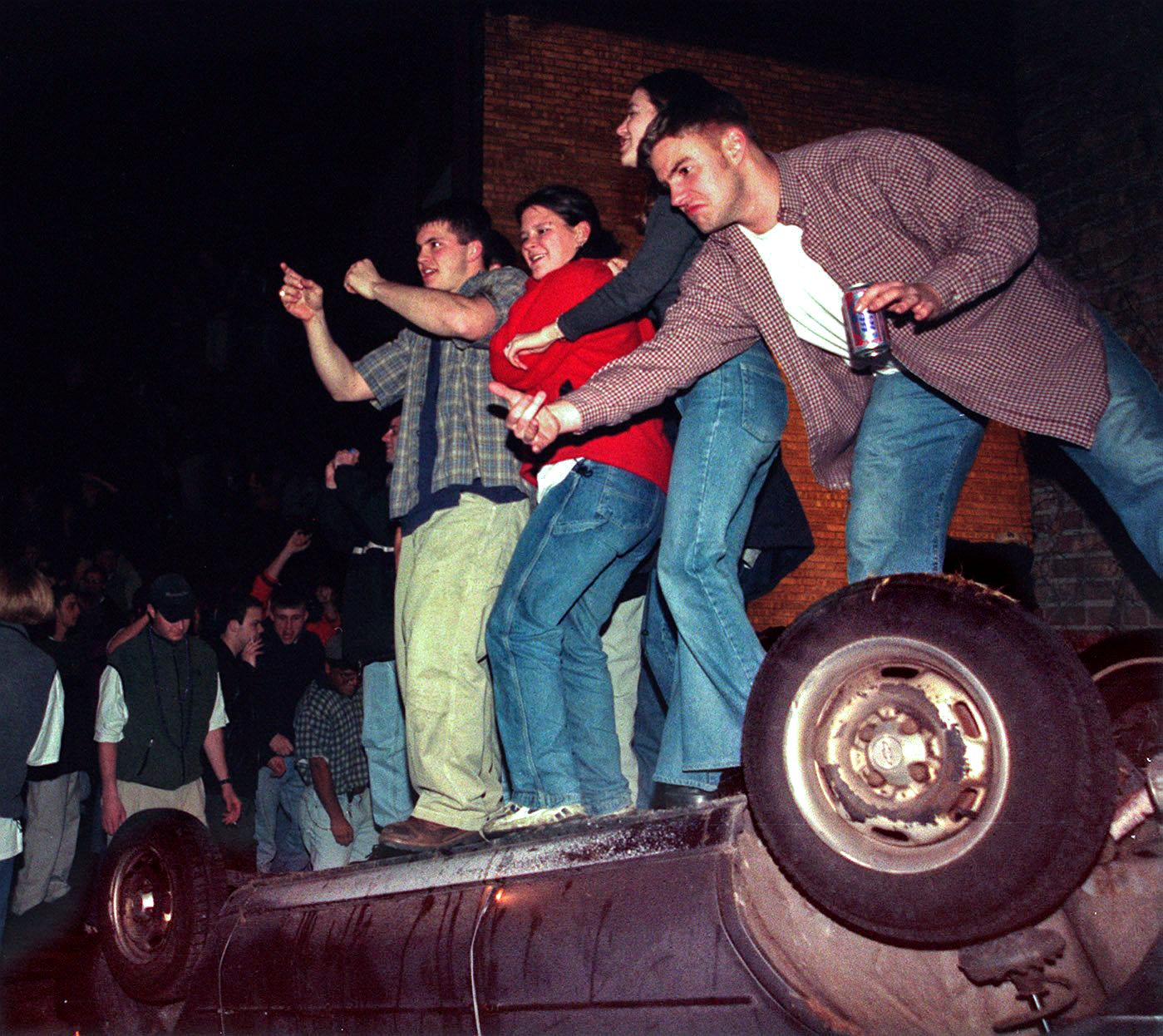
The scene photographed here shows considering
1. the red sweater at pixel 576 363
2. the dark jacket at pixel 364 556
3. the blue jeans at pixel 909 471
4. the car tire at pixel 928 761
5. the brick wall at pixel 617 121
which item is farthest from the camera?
the brick wall at pixel 617 121

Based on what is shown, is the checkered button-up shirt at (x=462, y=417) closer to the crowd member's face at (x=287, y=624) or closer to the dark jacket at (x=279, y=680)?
the dark jacket at (x=279, y=680)

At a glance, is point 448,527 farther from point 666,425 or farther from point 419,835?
point 419,835

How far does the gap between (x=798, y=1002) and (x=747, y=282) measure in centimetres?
181

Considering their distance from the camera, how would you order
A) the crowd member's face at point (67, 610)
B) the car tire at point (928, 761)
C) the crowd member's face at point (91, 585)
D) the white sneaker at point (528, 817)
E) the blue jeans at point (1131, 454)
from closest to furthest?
the car tire at point (928, 761) → the blue jeans at point (1131, 454) → the white sneaker at point (528, 817) → the crowd member's face at point (67, 610) → the crowd member's face at point (91, 585)

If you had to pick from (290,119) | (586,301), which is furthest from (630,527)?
(290,119)

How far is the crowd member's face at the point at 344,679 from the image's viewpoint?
22.4ft

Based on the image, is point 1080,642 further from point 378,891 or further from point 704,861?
point 378,891

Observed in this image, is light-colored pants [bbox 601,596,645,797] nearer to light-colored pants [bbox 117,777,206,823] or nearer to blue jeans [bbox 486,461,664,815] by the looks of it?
blue jeans [bbox 486,461,664,815]

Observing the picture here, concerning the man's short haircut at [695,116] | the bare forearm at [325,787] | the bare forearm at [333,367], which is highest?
the man's short haircut at [695,116]

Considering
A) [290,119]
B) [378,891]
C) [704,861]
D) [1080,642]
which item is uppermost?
[290,119]

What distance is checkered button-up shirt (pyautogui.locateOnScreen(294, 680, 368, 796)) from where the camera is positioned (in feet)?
21.7

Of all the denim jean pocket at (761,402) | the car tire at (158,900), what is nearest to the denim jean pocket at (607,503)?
the denim jean pocket at (761,402)

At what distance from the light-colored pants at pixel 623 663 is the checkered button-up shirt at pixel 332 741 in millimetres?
3278

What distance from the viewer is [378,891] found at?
Result: 268cm
